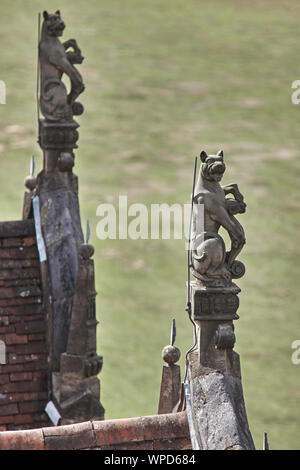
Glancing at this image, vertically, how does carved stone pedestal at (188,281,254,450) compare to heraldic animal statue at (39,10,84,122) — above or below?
below

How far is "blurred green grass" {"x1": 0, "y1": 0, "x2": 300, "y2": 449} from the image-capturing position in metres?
70.7

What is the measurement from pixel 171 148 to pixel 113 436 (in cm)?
7638

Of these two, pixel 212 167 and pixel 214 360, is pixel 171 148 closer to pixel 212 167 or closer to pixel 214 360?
pixel 212 167

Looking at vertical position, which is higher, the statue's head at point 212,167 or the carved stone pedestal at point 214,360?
the statue's head at point 212,167

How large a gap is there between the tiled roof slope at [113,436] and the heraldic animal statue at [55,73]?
965cm

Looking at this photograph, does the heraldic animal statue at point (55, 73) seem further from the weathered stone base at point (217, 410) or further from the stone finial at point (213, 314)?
the weathered stone base at point (217, 410)

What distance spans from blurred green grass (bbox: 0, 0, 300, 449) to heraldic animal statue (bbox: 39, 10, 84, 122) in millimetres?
33041

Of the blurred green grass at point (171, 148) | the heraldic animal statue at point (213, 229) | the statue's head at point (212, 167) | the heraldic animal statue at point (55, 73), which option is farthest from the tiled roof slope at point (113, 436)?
the blurred green grass at point (171, 148)

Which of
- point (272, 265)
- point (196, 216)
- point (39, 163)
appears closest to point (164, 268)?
point (272, 265)

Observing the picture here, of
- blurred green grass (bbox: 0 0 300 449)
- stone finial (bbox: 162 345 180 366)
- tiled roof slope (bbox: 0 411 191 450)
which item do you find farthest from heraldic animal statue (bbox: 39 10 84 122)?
blurred green grass (bbox: 0 0 300 449)

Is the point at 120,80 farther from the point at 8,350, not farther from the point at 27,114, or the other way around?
the point at 8,350

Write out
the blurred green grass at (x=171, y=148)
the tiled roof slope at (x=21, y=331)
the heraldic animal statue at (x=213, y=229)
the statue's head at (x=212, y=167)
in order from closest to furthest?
1. the heraldic animal statue at (x=213, y=229)
2. the statue's head at (x=212, y=167)
3. the tiled roof slope at (x=21, y=331)
4. the blurred green grass at (x=171, y=148)

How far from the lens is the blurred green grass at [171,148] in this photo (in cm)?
7069

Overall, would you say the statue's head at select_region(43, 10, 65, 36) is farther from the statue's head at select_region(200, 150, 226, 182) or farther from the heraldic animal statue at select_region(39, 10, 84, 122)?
the statue's head at select_region(200, 150, 226, 182)
